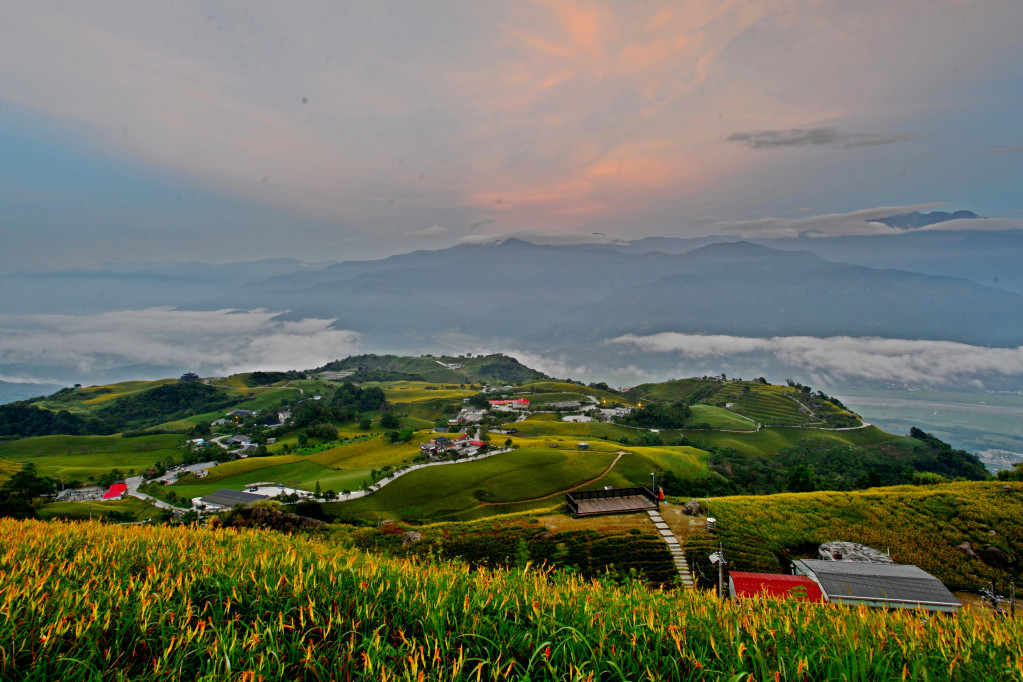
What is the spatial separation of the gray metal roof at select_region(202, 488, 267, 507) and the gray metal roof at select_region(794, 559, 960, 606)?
50.0m

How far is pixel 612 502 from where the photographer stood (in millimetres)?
28422

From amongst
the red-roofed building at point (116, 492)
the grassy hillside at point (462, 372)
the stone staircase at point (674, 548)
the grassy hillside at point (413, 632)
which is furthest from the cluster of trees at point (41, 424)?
the grassy hillside at point (413, 632)

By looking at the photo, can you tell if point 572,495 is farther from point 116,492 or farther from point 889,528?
point 116,492

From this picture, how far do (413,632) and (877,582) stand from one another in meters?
21.8

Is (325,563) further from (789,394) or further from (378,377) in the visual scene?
(378,377)

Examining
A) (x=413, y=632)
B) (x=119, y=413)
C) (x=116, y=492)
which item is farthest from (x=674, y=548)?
(x=119, y=413)

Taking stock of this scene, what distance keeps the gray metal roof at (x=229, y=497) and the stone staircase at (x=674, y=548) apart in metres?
42.1

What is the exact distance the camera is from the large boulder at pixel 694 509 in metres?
26.6

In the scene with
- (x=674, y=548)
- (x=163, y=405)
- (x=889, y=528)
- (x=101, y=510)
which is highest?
(x=163, y=405)

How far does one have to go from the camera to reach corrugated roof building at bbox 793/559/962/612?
16.2 meters

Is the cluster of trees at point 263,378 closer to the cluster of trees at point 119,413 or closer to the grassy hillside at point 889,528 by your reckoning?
the cluster of trees at point 119,413

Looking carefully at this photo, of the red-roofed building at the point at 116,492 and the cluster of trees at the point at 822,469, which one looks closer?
the cluster of trees at the point at 822,469

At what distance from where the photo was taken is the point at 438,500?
44938 mm

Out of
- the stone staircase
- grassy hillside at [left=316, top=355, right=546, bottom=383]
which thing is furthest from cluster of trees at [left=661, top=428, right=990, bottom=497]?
grassy hillside at [left=316, top=355, right=546, bottom=383]
